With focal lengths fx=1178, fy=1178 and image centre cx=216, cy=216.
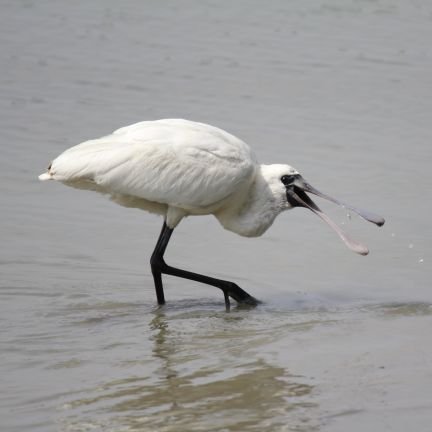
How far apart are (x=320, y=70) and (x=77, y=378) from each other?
941 centimetres

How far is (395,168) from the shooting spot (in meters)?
11.2

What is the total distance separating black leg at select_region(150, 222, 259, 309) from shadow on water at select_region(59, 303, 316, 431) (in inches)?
35.2

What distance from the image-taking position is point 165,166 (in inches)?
321

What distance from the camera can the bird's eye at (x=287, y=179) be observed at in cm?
841

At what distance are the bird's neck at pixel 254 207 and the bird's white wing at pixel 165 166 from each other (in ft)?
0.59

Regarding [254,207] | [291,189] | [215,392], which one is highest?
[291,189]

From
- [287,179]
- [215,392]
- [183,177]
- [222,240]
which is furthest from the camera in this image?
[222,240]

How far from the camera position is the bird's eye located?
27.6 ft

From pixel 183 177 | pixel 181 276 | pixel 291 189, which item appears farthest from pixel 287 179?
pixel 181 276

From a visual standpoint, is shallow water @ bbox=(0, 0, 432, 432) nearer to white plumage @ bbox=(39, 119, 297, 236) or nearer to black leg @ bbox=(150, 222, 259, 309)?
black leg @ bbox=(150, 222, 259, 309)

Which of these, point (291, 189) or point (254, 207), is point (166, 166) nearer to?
point (254, 207)

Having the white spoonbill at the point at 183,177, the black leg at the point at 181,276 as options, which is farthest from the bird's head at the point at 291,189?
the black leg at the point at 181,276

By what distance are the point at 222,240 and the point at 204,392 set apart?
3.78m

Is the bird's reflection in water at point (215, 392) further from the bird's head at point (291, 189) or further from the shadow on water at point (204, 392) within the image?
the bird's head at point (291, 189)
